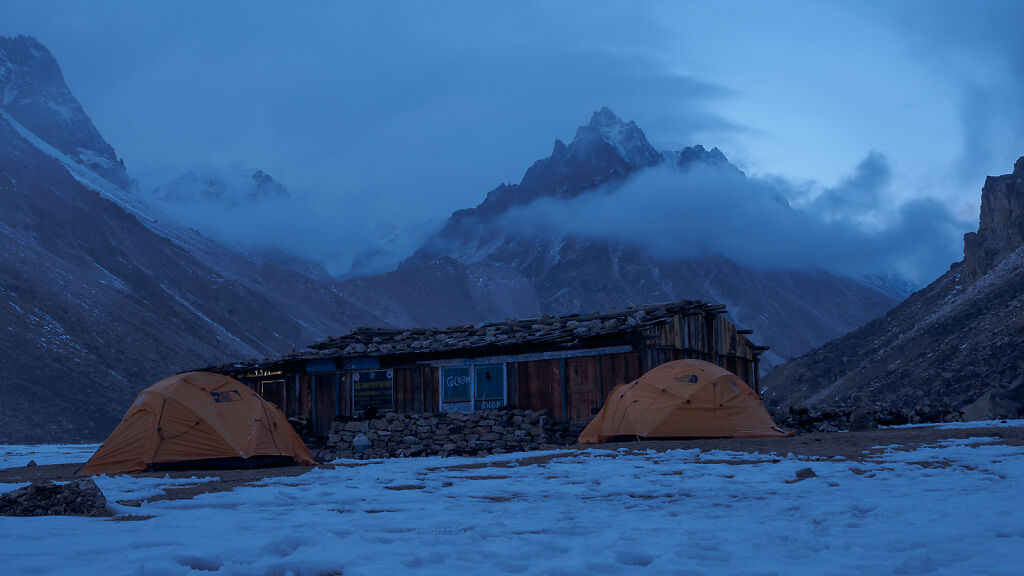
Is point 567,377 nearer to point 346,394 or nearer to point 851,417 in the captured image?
point 346,394

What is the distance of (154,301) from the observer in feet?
307

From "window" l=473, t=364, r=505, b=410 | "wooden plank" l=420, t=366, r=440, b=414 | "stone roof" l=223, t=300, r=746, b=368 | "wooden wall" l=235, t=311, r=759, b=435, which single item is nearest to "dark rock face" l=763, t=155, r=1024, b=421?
"wooden wall" l=235, t=311, r=759, b=435

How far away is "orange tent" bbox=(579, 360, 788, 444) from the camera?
704 inches

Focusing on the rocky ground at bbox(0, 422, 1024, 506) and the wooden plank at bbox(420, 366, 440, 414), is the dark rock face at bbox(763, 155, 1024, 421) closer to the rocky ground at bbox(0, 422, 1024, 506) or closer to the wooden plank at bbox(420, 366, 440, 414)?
the rocky ground at bbox(0, 422, 1024, 506)

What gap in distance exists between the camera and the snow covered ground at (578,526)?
4773 millimetres

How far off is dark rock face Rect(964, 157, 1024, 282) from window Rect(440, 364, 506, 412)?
173 feet

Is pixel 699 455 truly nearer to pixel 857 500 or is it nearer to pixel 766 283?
pixel 857 500

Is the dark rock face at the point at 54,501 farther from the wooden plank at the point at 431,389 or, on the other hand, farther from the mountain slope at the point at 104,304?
the mountain slope at the point at 104,304

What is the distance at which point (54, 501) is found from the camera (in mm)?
7129

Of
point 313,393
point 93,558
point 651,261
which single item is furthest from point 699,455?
point 651,261

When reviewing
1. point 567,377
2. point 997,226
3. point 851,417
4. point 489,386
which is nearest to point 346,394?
point 489,386

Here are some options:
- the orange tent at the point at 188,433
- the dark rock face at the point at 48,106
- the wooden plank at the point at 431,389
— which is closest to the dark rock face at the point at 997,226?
the wooden plank at the point at 431,389

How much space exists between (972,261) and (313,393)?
187 feet

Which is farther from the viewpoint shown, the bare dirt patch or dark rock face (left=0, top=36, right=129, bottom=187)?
dark rock face (left=0, top=36, right=129, bottom=187)
